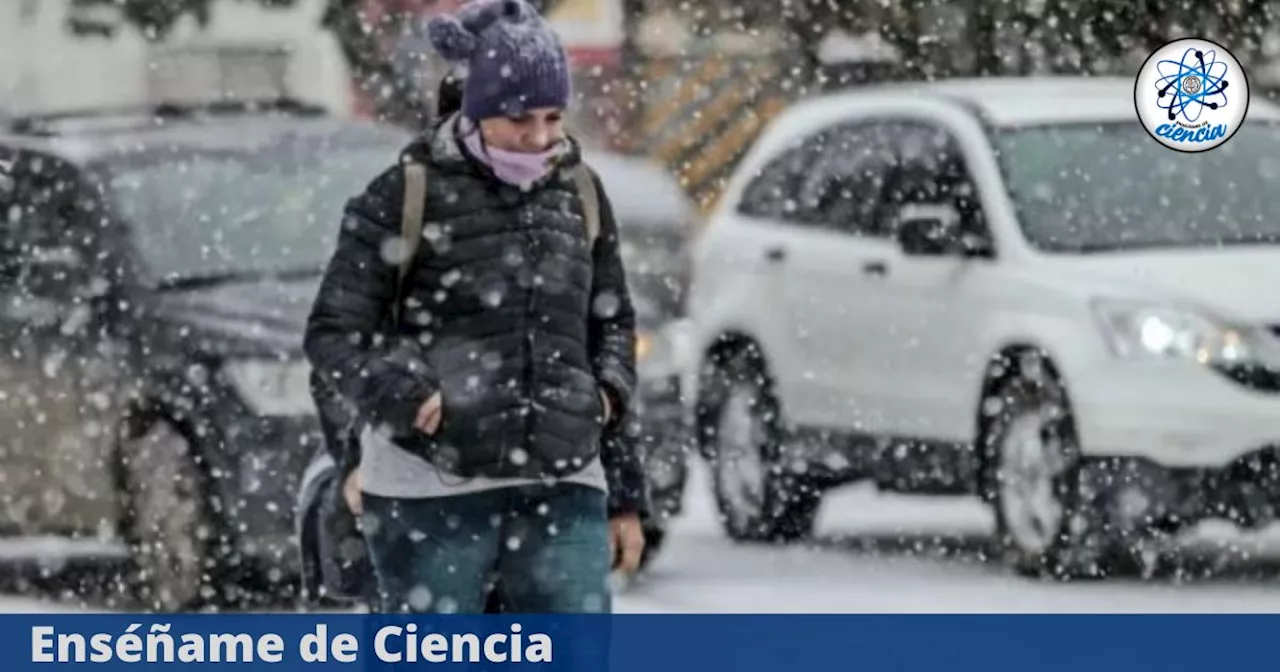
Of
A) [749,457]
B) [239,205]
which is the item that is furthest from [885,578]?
[239,205]

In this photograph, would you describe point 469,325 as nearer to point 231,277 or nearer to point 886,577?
point 231,277

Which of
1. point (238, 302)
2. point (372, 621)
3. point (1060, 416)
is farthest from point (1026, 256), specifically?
point (372, 621)

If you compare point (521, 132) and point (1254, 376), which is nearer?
point (521, 132)

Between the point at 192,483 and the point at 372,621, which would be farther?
the point at 192,483

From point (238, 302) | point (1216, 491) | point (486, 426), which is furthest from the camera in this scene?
point (1216, 491)

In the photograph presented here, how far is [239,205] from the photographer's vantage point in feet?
31.0

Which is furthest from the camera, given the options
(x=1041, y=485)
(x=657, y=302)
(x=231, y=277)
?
(x=657, y=302)

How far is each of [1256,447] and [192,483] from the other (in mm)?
2753

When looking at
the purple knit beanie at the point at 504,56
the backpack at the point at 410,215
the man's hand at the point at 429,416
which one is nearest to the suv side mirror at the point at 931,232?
the purple knit beanie at the point at 504,56

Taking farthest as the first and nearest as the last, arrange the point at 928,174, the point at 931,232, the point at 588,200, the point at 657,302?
the point at 928,174 < the point at 931,232 < the point at 657,302 < the point at 588,200

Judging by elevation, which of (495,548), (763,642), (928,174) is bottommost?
(763,642)

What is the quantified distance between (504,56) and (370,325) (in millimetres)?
477

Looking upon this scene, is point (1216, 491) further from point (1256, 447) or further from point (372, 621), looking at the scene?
point (372, 621)

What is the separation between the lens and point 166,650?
27.3 ft
